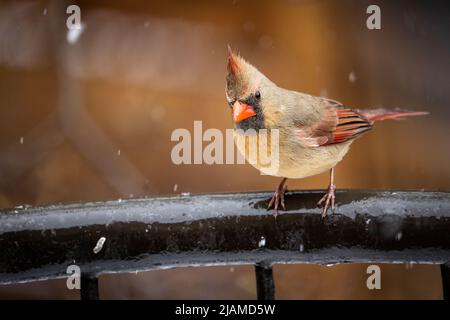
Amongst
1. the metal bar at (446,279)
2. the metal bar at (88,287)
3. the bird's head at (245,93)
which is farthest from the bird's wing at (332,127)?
the metal bar at (88,287)

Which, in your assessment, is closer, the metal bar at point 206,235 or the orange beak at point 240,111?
the metal bar at point 206,235

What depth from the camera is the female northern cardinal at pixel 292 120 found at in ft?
9.01

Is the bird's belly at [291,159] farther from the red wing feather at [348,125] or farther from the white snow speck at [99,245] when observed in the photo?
the white snow speck at [99,245]

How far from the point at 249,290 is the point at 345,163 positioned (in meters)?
1.03

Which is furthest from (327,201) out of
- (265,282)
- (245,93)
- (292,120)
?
(292,120)

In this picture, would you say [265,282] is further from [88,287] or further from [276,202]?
[88,287]

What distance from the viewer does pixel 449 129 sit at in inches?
183

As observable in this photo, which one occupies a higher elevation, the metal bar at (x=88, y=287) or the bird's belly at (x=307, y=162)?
the bird's belly at (x=307, y=162)

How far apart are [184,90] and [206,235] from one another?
297cm

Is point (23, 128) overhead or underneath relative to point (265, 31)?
underneath

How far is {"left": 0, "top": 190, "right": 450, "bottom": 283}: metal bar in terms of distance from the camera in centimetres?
176

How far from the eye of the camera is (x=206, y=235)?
5.94ft

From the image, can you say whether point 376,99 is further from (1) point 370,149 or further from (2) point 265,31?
(2) point 265,31
